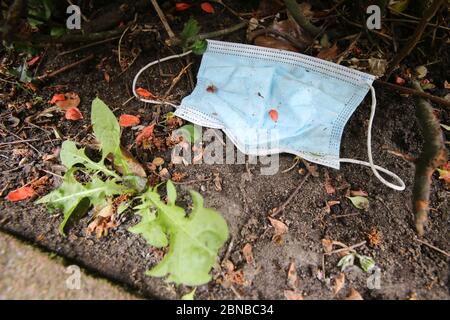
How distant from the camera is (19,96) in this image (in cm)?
191

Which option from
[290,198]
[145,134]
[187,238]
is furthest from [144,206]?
[290,198]

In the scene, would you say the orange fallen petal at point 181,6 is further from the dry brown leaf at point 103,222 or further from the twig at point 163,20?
the dry brown leaf at point 103,222

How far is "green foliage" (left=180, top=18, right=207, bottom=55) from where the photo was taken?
5.80ft

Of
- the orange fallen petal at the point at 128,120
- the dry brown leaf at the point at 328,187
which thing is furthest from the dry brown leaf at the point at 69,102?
the dry brown leaf at the point at 328,187

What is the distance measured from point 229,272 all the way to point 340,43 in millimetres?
1356

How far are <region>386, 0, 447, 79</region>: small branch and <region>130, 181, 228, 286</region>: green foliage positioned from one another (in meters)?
1.20

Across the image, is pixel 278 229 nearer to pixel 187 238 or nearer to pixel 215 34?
pixel 187 238

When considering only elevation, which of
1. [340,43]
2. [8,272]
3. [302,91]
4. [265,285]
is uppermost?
[340,43]

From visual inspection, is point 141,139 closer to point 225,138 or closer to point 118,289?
point 225,138

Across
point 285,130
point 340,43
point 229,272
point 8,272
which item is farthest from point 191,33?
point 8,272

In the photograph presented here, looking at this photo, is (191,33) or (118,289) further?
(191,33)

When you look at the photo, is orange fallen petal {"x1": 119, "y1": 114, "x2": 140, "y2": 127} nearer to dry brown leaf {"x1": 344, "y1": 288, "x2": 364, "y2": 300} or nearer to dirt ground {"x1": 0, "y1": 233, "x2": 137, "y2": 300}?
dirt ground {"x1": 0, "y1": 233, "x2": 137, "y2": 300}

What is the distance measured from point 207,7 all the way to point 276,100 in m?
0.73

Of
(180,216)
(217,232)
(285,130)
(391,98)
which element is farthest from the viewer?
(391,98)
